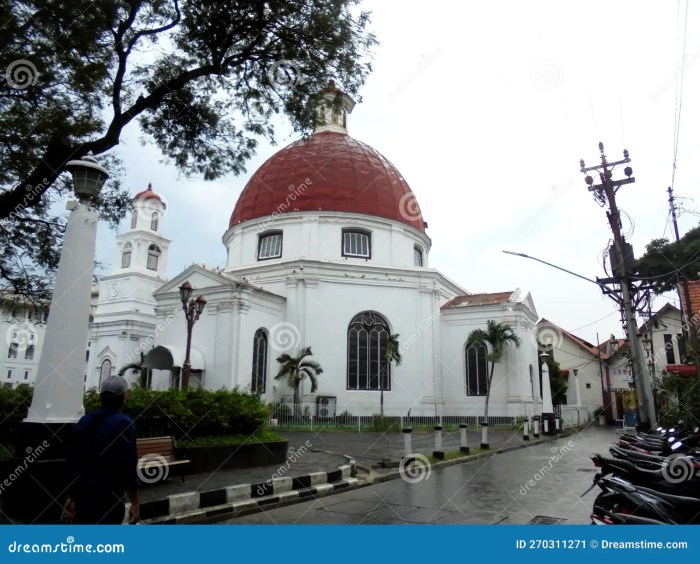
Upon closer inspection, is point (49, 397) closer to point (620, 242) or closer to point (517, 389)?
point (620, 242)

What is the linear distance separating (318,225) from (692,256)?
18.6 metres

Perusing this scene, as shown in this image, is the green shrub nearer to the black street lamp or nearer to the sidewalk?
the sidewalk

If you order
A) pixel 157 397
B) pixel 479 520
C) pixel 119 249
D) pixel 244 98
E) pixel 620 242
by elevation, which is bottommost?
pixel 479 520

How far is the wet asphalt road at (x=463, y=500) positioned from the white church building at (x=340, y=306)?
532 inches

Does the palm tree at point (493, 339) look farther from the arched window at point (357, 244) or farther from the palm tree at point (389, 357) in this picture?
the arched window at point (357, 244)

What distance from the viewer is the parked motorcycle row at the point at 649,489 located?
13.6 ft

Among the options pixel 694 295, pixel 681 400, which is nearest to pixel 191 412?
pixel 681 400

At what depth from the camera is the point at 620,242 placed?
45.6ft

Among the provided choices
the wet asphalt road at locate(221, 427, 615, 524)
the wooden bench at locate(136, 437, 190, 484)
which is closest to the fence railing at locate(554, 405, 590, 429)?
the wet asphalt road at locate(221, 427, 615, 524)

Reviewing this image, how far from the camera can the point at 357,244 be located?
2692 cm

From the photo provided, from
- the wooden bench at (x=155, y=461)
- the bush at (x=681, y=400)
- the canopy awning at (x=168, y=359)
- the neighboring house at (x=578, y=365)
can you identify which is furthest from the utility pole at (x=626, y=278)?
the neighboring house at (x=578, y=365)

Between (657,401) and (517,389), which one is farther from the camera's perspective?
(517,389)

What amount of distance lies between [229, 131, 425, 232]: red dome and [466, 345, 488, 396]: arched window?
7.88 meters

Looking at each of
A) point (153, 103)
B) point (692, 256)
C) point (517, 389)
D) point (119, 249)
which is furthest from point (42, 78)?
point (119, 249)
